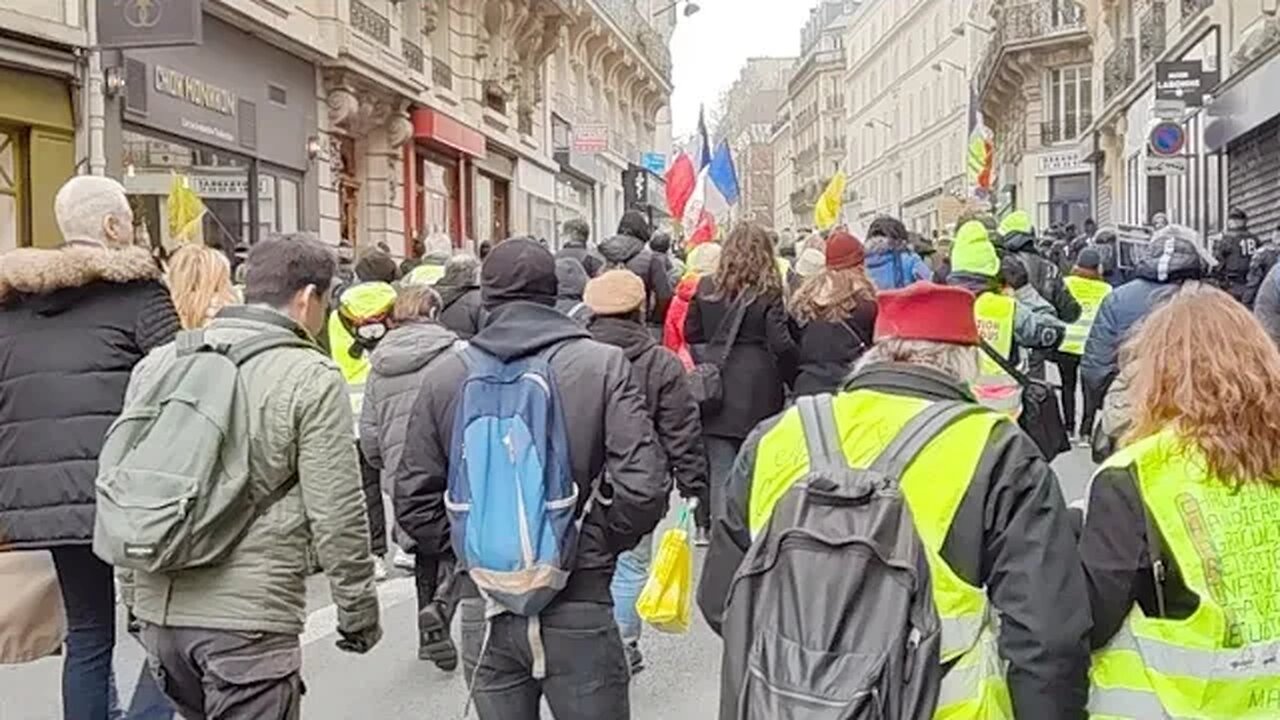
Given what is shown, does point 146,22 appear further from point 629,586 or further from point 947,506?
point 947,506

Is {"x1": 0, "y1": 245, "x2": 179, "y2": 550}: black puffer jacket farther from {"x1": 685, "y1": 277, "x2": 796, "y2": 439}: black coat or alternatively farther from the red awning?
the red awning

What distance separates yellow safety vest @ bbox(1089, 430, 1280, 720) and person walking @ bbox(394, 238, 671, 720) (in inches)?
56.8

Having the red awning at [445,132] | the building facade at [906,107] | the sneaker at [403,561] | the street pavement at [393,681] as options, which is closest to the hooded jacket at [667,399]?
the street pavement at [393,681]

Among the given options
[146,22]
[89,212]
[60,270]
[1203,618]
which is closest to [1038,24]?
[146,22]

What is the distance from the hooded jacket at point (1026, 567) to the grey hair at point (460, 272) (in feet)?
18.7

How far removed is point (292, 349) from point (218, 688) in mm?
842

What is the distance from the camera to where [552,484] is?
432 centimetres

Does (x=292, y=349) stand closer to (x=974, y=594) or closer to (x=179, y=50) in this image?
(x=974, y=594)

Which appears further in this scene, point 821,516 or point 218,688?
point 218,688

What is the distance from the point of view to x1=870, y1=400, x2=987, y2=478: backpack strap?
10.4 feet

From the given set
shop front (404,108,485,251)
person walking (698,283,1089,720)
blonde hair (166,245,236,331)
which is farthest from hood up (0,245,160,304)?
shop front (404,108,485,251)

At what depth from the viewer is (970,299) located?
347cm

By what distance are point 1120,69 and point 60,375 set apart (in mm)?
38477

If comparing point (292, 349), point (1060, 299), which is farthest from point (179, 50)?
point (292, 349)
